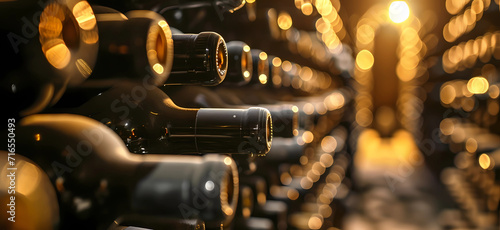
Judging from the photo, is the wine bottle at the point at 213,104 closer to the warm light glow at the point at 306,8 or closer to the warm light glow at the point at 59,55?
the warm light glow at the point at 59,55

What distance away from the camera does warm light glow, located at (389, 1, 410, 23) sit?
498 centimetres

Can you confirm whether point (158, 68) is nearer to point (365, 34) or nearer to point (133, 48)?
point (133, 48)

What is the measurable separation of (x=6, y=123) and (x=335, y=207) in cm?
153

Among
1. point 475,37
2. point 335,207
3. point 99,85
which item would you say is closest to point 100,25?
point 99,85

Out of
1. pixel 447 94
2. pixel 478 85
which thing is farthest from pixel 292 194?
pixel 447 94

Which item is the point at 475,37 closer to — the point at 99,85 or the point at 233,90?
the point at 233,90

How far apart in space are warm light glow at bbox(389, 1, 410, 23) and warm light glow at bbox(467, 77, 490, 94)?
2989 millimetres

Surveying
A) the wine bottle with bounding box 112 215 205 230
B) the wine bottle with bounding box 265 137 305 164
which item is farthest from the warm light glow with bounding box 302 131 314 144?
the wine bottle with bounding box 112 215 205 230

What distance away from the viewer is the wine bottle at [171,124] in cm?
29

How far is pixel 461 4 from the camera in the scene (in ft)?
7.75

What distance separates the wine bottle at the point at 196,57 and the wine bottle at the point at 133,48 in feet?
0.10

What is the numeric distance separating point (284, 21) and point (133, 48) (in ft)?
1.85

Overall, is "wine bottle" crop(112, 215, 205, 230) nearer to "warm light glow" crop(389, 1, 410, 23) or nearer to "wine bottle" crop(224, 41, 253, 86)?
"wine bottle" crop(224, 41, 253, 86)

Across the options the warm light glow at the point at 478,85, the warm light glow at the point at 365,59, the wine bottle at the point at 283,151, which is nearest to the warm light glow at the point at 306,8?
the wine bottle at the point at 283,151
